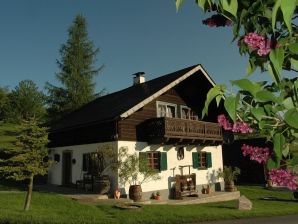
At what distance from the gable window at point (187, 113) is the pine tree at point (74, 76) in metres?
22.8

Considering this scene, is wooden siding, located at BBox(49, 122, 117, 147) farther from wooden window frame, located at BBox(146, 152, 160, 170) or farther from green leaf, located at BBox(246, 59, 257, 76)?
green leaf, located at BBox(246, 59, 257, 76)

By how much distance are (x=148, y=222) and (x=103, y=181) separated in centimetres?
676

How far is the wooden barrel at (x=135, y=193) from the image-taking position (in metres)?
20.5

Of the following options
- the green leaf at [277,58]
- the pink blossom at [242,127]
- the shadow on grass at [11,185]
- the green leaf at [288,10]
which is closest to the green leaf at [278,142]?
the pink blossom at [242,127]

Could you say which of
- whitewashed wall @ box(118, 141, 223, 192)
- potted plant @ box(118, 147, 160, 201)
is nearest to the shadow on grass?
potted plant @ box(118, 147, 160, 201)

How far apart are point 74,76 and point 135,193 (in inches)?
1169

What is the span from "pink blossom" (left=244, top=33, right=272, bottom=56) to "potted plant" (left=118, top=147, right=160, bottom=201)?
61.7 ft

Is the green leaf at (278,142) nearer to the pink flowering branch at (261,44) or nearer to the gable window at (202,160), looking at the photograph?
the pink flowering branch at (261,44)

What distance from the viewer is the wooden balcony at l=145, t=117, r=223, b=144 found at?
21.9m

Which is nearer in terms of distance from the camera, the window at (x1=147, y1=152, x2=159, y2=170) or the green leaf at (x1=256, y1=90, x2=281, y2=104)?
the green leaf at (x1=256, y1=90, x2=281, y2=104)

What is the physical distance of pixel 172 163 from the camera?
79.7 ft

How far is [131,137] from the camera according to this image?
22.1 meters

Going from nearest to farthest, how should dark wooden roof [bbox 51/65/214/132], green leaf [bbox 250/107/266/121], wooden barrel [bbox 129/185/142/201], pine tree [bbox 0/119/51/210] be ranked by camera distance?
green leaf [bbox 250/107/266/121] < pine tree [bbox 0/119/51/210] < wooden barrel [bbox 129/185/142/201] < dark wooden roof [bbox 51/65/214/132]

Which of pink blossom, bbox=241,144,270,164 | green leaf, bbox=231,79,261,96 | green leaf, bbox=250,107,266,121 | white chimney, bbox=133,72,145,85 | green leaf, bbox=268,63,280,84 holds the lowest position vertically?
pink blossom, bbox=241,144,270,164
